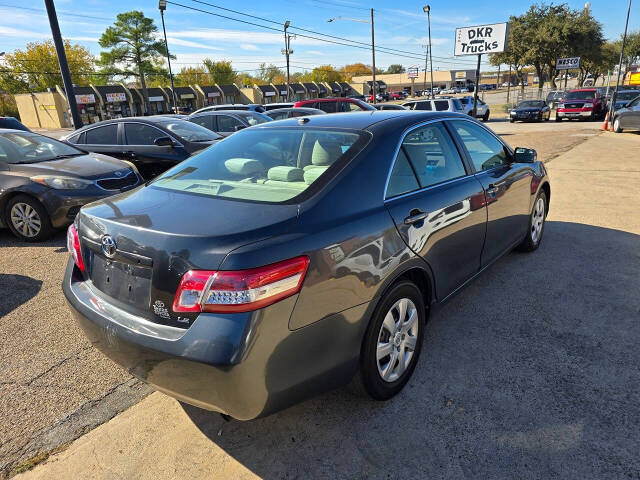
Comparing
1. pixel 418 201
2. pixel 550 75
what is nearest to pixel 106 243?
pixel 418 201

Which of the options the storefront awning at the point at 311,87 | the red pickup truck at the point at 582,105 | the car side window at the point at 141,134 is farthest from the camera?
the storefront awning at the point at 311,87

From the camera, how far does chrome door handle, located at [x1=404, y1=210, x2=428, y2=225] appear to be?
2.58 meters

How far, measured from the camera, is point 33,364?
10.2 ft

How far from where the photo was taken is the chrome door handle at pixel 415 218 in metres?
2.58

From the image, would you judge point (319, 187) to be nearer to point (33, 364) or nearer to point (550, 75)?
point (33, 364)

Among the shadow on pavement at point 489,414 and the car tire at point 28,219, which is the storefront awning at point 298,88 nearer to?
the car tire at point 28,219

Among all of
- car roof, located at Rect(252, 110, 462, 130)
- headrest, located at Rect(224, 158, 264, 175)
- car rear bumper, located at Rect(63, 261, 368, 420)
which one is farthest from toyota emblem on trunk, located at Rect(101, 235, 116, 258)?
car roof, located at Rect(252, 110, 462, 130)

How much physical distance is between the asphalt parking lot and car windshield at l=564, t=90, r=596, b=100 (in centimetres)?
2619

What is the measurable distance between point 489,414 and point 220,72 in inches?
3978

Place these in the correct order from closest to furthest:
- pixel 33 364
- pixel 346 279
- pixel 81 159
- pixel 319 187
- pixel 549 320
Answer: pixel 346 279 < pixel 319 187 < pixel 33 364 < pixel 549 320 < pixel 81 159

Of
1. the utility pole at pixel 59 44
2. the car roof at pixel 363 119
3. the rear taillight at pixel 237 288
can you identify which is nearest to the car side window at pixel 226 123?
the utility pole at pixel 59 44

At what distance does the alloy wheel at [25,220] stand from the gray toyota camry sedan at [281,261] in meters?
3.78

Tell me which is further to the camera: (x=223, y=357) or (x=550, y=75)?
(x=550, y=75)

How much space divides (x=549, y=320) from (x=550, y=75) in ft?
167
